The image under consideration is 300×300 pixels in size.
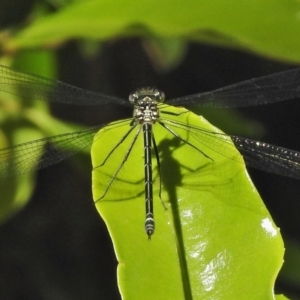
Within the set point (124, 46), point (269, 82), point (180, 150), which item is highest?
point (124, 46)

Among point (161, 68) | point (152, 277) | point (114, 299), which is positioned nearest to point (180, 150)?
point (152, 277)

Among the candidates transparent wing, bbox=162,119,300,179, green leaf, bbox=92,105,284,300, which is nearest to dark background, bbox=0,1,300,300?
transparent wing, bbox=162,119,300,179

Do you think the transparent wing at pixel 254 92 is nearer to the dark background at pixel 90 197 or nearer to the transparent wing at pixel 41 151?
the transparent wing at pixel 41 151

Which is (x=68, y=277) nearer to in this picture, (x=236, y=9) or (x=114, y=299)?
(x=114, y=299)

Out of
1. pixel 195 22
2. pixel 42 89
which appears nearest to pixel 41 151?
pixel 42 89

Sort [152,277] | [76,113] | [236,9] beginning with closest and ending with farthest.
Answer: [152,277] < [236,9] < [76,113]

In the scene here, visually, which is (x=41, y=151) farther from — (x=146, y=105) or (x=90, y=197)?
(x=90, y=197)
